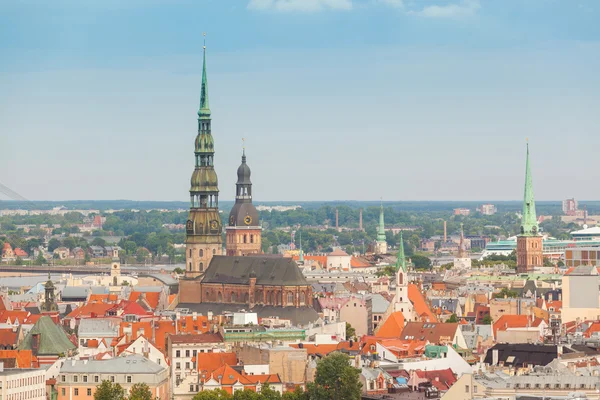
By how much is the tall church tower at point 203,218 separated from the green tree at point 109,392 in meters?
56.9

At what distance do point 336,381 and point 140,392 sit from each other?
27.9ft

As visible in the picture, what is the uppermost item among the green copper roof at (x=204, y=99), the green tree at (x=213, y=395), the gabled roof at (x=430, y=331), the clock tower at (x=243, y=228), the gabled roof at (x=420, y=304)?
the green copper roof at (x=204, y=99)

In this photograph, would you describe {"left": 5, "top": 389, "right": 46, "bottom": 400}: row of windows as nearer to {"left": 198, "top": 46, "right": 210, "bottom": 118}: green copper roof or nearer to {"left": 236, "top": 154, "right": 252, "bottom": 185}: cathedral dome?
{"left": 198, "top": 46, "right": 210, "bottom": 118}: green copper roof

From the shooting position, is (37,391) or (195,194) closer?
(37,391)

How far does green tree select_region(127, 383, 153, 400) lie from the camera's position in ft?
271

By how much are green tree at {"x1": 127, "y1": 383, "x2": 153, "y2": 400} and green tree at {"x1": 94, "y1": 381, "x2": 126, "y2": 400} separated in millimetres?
445

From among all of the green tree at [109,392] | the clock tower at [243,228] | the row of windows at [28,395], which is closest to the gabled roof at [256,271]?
the clock tower at [243,228]

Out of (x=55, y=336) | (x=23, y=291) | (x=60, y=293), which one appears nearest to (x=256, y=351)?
(x=55, y=336)

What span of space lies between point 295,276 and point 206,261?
641 inches

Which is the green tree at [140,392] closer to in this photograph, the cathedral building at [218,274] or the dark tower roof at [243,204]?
the cathedral building at [218,274]

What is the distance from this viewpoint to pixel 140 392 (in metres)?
83.3

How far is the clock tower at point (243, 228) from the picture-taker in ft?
538

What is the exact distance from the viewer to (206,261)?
465ft

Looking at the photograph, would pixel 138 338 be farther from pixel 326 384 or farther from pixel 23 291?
pixel 23 291
